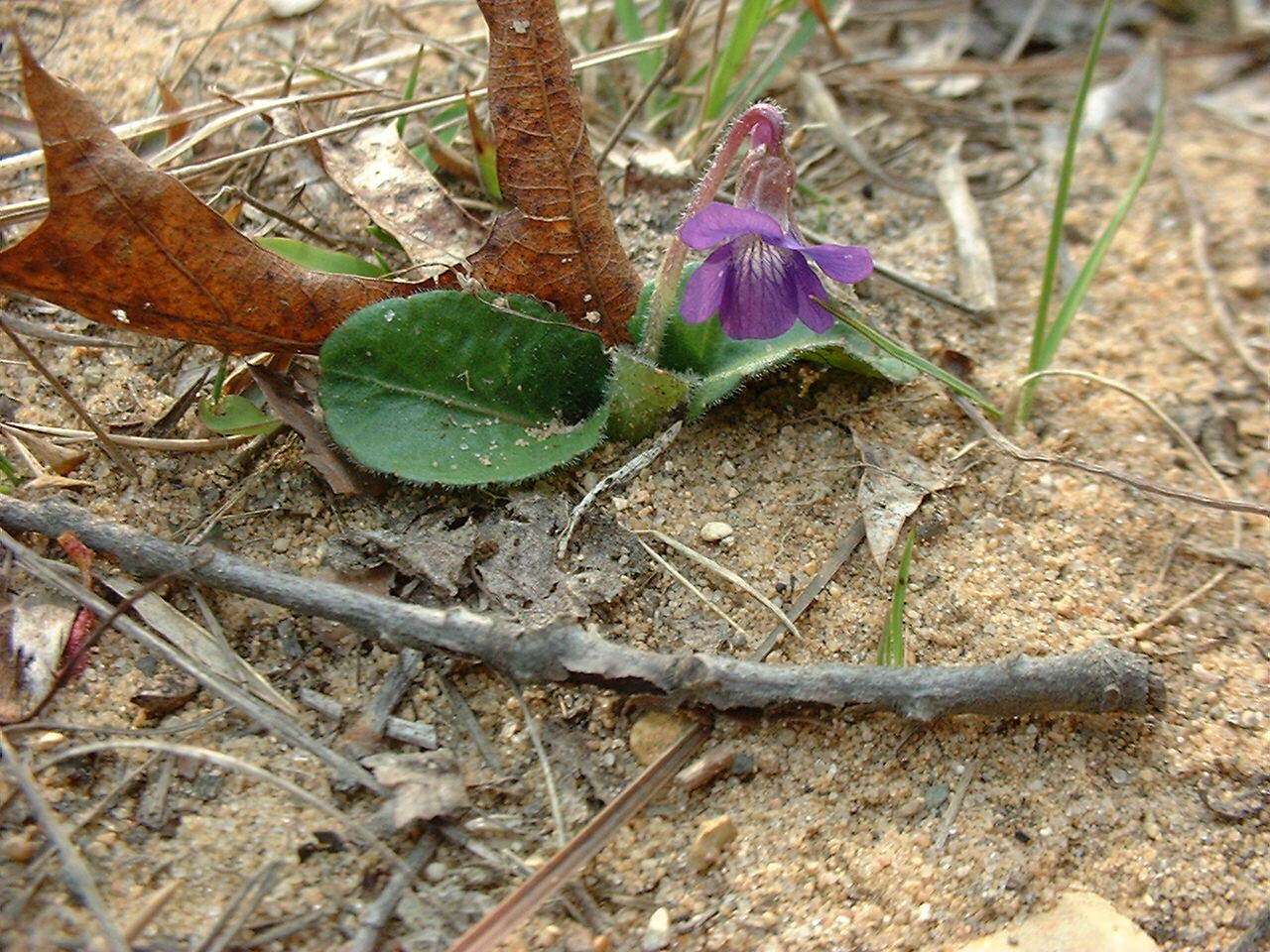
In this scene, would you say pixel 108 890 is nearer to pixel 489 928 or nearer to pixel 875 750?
pixel 489 928

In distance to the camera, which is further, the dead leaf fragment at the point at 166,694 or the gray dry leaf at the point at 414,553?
the gray dry leaf at the point at 414,553

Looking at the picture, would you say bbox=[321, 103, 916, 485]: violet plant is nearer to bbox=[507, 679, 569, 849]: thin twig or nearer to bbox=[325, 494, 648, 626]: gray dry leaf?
bbox=[325, 494, 648, 626]: gray dry leaf

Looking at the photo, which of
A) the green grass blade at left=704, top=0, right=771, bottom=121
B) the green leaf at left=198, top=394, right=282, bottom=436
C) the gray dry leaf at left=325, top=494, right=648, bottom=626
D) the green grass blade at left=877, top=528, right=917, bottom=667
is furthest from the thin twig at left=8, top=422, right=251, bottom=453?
the green grass blade at left=704, top=0, right=771, bottom=121

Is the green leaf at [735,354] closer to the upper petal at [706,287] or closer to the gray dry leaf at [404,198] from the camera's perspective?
the upper petal at [706,287]

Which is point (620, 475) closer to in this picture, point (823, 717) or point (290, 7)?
point (823, 717)

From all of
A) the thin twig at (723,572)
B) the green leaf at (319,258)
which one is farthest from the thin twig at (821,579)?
the green leaf at (319,258)

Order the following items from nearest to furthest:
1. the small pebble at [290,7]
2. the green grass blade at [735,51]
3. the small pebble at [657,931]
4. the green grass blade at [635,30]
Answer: the small pebble at [657,931] → the green grass blade at [735,51] → the green grass blade at [635,30] → the small pebble at [290,7]

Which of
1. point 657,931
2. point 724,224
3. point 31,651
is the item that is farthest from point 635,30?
point 657,931
